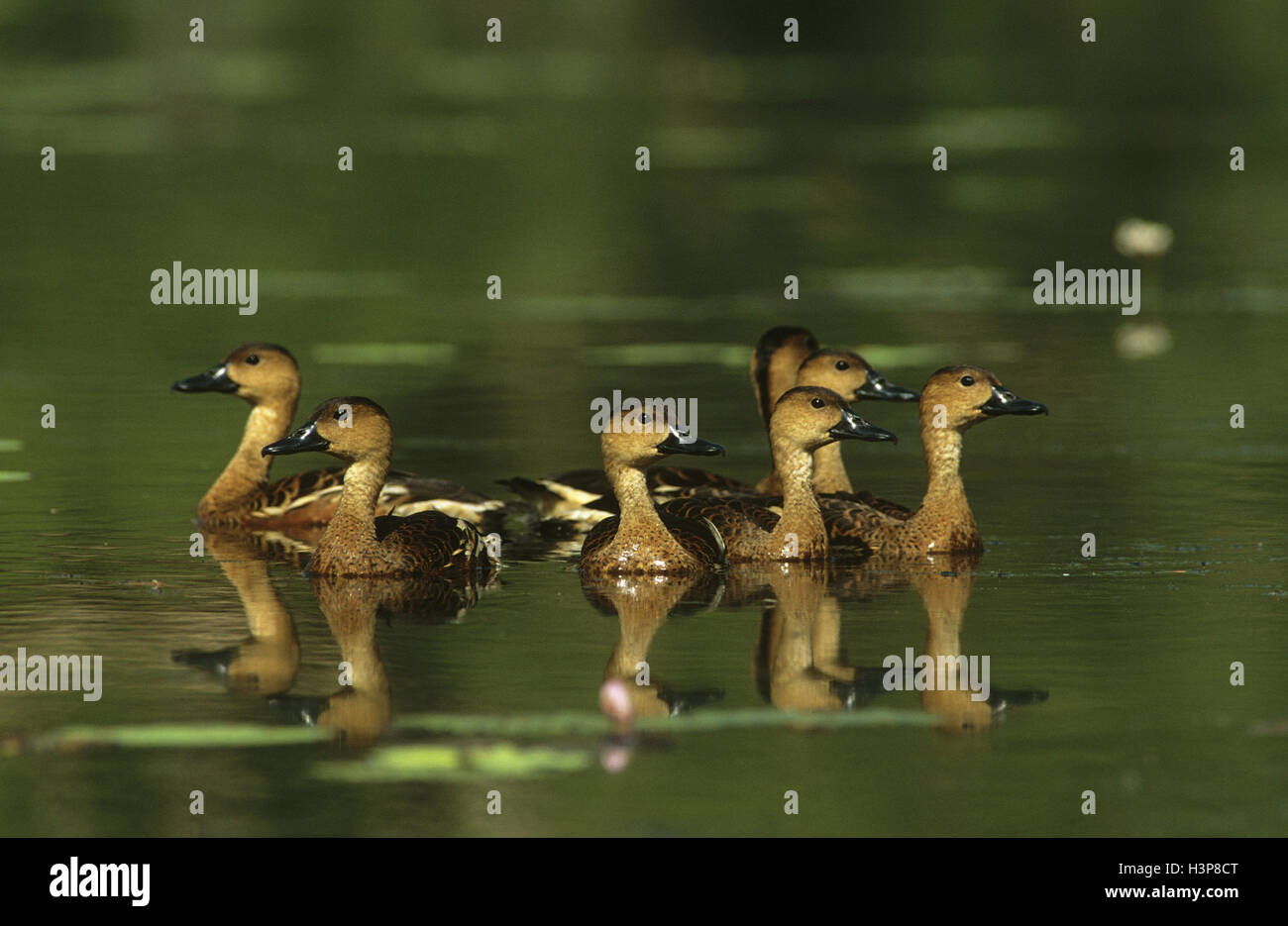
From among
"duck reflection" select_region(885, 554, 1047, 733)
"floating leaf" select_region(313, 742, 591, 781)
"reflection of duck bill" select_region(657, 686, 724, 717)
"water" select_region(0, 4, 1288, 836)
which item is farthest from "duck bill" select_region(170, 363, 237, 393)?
"floating leaf" select_region(313, 742, 591, 781)

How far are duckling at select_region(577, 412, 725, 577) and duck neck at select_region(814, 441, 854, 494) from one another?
229cm

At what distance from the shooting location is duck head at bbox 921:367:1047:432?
615 inches

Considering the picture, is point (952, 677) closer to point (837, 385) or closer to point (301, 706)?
point (301, 706)

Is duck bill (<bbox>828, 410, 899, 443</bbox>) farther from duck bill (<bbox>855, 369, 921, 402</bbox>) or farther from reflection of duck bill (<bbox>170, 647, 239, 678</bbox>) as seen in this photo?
reflection of duck bill (<bbox>170, 647, 239, 678</bbox>)

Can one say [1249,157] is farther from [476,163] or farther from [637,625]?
[637,625]

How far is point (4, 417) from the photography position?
20984 millimetres

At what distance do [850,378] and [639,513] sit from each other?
8.78ft

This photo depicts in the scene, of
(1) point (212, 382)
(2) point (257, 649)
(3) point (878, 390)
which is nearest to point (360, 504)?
(2) point (257, 649)

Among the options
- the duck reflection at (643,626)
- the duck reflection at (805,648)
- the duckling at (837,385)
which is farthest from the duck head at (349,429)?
the duckling at (837,385)

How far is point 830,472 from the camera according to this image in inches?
663

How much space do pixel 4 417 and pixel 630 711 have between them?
36.3 feet

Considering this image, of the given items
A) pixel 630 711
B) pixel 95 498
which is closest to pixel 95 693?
pixel 630 711

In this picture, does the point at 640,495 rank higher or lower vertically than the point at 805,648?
higher

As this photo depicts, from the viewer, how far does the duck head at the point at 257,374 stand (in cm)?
1734
